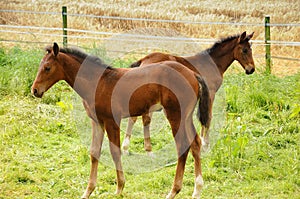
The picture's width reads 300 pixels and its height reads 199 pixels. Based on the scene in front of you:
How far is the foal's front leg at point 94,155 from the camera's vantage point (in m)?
6.16

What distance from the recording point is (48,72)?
6.02m

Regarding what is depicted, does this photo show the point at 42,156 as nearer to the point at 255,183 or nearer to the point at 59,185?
the point at 59,185

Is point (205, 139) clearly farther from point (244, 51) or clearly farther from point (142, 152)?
point (244, 51)

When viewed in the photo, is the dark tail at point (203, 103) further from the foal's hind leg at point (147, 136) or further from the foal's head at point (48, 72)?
the foal's hind leg at point (147, 136)

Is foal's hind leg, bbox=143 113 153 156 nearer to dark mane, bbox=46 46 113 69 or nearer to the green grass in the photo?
the green grass

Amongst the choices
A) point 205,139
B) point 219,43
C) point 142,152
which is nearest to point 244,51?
point 219,43

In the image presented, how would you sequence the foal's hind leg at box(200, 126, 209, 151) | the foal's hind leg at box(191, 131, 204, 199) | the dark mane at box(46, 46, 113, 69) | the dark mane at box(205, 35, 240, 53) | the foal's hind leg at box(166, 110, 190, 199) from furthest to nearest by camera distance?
1. the dark mane at box(205, 35, 240, 53)
2. the foal's hind leg at box(200, 126, 209, 151)
3. the dark mane at box(46, 46, 113, 69)
4. the foal's hind leg at box(191, 131, 204, 199)
5. the foal's hind leg at box(166, 110, 190, 199)

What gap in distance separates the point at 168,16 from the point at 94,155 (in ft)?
36.7

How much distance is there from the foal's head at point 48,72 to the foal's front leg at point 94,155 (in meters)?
0.70

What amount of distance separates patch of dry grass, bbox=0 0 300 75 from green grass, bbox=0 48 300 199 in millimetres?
4368

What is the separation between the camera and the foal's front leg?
20.2 ft

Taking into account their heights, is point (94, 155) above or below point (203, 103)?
below

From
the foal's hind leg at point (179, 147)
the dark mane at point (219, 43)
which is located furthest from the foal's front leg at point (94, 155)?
the dark mane at point (219, 43)

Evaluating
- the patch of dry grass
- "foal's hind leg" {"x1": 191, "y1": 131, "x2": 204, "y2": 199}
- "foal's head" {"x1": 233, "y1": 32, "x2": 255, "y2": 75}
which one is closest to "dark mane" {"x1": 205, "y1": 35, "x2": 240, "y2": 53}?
"foal's head" {"x1": 233, "y1": 32, "x2": 255, "y2": 75}
